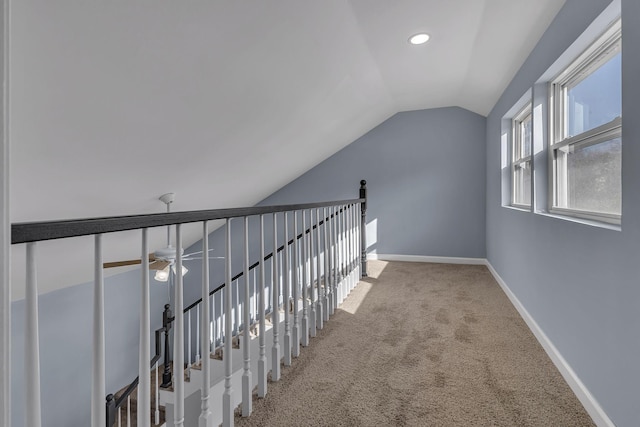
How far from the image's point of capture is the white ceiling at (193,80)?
5.19ft

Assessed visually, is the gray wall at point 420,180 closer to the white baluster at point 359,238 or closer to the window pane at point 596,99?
the white baluster at point 359,238

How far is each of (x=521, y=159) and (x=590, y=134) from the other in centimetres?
160

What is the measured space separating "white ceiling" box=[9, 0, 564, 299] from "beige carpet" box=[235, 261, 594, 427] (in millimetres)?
1751

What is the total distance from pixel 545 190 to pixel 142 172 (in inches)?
119

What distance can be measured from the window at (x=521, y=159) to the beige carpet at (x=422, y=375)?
1.09m

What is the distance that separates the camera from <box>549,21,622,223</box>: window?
1.67m

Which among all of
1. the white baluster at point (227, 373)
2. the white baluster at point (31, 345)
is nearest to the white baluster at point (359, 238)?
the white baluster at point (227, 373)

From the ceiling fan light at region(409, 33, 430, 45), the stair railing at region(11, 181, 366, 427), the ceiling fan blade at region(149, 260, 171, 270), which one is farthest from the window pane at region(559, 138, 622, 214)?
the ceiling fan blade at region(149, 260, 171, 270)

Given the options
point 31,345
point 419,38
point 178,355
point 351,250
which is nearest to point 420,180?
point 351,250

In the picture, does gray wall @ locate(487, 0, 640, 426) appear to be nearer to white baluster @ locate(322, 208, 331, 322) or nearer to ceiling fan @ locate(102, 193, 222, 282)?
white baluster @ locate(322, 208, 331, 322)

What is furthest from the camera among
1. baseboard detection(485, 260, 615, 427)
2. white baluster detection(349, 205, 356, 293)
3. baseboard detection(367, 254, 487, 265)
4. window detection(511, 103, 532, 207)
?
baseboard detection(367, 254, 487, 265)

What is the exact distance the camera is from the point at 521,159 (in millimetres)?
3361

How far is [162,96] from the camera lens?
2074 millimetres

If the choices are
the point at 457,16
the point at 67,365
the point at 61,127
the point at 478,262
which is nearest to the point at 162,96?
the point at 61,127
